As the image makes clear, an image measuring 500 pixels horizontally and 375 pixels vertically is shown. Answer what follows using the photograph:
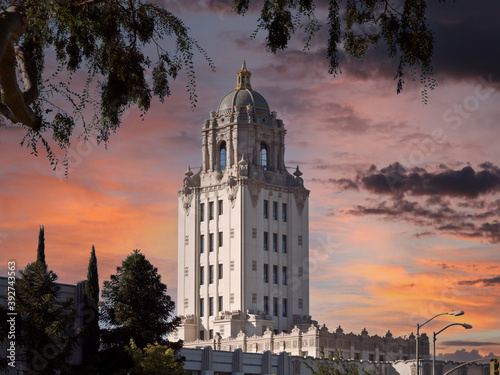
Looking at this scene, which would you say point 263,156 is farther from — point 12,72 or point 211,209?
point 12,72

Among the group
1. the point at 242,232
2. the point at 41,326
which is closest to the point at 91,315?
the point at 41,326

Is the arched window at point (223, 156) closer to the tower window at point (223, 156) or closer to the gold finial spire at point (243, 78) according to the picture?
the tower window at point (223, 156)

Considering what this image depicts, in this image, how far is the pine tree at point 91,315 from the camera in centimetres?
6112

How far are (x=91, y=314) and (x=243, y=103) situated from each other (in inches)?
2632

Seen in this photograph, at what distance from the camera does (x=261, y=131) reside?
12525 centimetres

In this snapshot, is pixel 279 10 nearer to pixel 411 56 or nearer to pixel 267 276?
pixel 411 56

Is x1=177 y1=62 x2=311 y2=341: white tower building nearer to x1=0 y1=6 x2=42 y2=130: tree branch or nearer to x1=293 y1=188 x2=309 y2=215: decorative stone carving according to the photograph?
x1=293 y1=188 x2=309 y2=215: decorative stone carving

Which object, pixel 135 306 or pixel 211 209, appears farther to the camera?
pixel 211 209

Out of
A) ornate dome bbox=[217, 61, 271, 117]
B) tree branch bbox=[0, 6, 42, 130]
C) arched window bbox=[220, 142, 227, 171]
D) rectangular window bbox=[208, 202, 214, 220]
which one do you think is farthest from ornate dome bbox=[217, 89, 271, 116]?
tree branch bbox=[0, 6, 42, 130]

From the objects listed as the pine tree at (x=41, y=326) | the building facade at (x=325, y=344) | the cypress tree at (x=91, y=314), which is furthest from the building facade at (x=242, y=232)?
the pine tree at (x=41, y=326)

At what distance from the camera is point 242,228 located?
119 m

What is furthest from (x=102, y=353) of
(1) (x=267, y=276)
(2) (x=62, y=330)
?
(1) (x=267, y=276)

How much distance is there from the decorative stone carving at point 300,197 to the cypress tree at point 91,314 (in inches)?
2414

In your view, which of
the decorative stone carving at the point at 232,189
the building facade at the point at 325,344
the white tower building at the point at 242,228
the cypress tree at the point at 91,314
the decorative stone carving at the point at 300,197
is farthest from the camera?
the decorative stone carving at the point at 300,197
